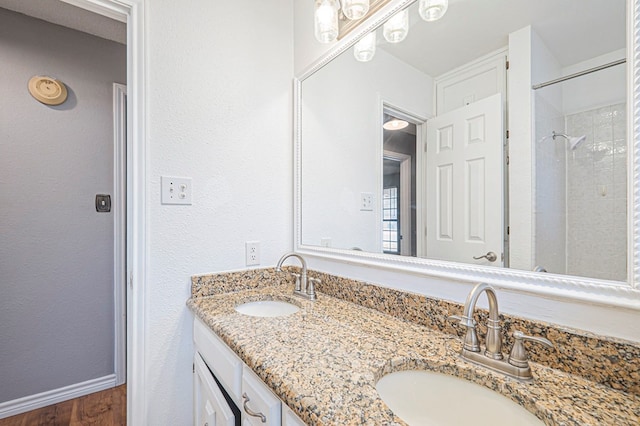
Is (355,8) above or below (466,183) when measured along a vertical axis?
above

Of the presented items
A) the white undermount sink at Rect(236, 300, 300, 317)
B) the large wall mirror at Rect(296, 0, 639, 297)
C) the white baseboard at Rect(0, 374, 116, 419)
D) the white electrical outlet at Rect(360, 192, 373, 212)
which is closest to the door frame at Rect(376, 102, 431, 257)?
the large wall mirror at Rect(296, 0, 639, 297)

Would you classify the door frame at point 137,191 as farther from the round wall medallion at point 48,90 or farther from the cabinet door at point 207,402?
the round wall medallion at point 48,90

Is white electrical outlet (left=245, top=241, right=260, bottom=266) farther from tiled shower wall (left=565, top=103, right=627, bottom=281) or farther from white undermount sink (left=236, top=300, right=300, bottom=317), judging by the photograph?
tiled shower wall (left=565, top=103, right=627, bottom=281)

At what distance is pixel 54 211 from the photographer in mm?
1702

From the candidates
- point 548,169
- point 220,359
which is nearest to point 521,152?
point 548,169

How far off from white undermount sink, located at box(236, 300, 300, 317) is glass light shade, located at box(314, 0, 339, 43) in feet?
3.88

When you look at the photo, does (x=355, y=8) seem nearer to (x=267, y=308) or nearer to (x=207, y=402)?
(x=267, y=308)

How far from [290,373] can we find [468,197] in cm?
68

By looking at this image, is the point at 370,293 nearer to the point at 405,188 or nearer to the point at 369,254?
the point at 369,254

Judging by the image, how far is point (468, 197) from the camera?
2.81ft

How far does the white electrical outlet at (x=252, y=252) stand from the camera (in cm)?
138

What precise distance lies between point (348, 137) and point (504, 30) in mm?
686

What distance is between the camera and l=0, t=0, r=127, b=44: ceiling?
1.55m

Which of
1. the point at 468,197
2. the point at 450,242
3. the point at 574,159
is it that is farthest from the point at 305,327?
the point at 574,159
